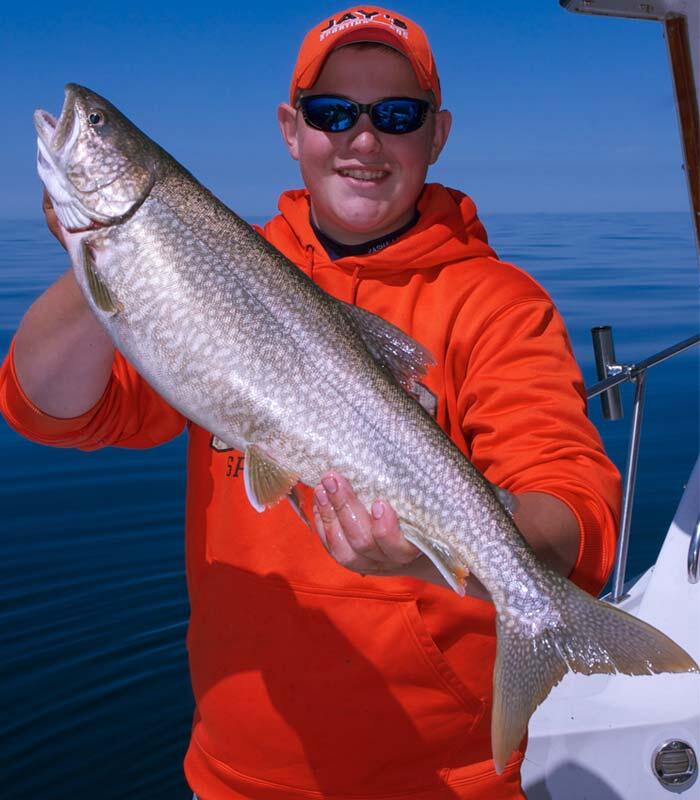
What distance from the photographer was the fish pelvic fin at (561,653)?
7.19 ft

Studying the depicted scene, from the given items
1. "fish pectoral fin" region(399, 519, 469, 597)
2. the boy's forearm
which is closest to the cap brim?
the boy's forearm

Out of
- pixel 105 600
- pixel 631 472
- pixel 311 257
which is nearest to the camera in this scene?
pixel 311 257

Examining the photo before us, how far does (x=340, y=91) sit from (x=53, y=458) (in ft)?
28.9

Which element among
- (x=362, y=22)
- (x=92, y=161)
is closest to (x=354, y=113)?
(x=362, y=22)

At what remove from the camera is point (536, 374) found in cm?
254

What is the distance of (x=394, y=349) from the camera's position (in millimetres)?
2516

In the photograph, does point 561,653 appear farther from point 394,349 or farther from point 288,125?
point 288,125

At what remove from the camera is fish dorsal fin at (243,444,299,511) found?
94.3 inches

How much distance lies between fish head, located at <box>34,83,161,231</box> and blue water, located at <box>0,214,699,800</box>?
12.2 ft

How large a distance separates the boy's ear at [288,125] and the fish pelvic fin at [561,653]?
1.82 m

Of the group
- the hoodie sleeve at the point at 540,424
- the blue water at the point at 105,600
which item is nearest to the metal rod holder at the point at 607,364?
the blue water at the point at 105,600

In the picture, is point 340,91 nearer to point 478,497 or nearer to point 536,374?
point 536,374

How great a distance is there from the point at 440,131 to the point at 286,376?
1313 millimetres

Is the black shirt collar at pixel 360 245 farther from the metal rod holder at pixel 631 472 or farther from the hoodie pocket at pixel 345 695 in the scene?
the metal rod holder at pixel 631 472
